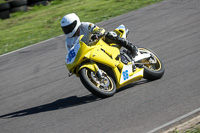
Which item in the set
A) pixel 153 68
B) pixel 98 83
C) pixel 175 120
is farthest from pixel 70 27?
pixel 175 120

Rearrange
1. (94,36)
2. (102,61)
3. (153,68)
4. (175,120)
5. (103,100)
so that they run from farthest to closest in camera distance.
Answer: (153,68)
(94,36)
(102,61)
(103,100)
(175,120)

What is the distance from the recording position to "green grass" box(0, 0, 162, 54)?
13.7 metres

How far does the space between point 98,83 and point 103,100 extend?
32 centimetres

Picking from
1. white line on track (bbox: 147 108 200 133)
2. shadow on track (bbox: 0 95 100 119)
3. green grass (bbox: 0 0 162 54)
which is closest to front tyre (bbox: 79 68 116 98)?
shadow on track (bbox: 0 95 100 119)

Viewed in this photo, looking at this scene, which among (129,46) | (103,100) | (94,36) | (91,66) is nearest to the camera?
(91,66)

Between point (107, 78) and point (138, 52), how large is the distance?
3.42 ft

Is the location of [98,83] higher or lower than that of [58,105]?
higher

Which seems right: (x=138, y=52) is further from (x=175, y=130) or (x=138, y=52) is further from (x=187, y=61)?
(x=175, y=130)

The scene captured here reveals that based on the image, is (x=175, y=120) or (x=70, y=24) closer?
(x=175, y=120)

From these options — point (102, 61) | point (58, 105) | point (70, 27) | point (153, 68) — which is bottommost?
point (58, 105)

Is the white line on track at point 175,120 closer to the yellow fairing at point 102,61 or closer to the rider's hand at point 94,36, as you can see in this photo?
the yellow fairing at point 102,61

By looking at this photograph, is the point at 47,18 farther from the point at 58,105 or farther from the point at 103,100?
the point at 103,100

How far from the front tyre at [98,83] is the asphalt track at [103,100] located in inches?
6.0

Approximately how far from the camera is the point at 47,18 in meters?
16.5
